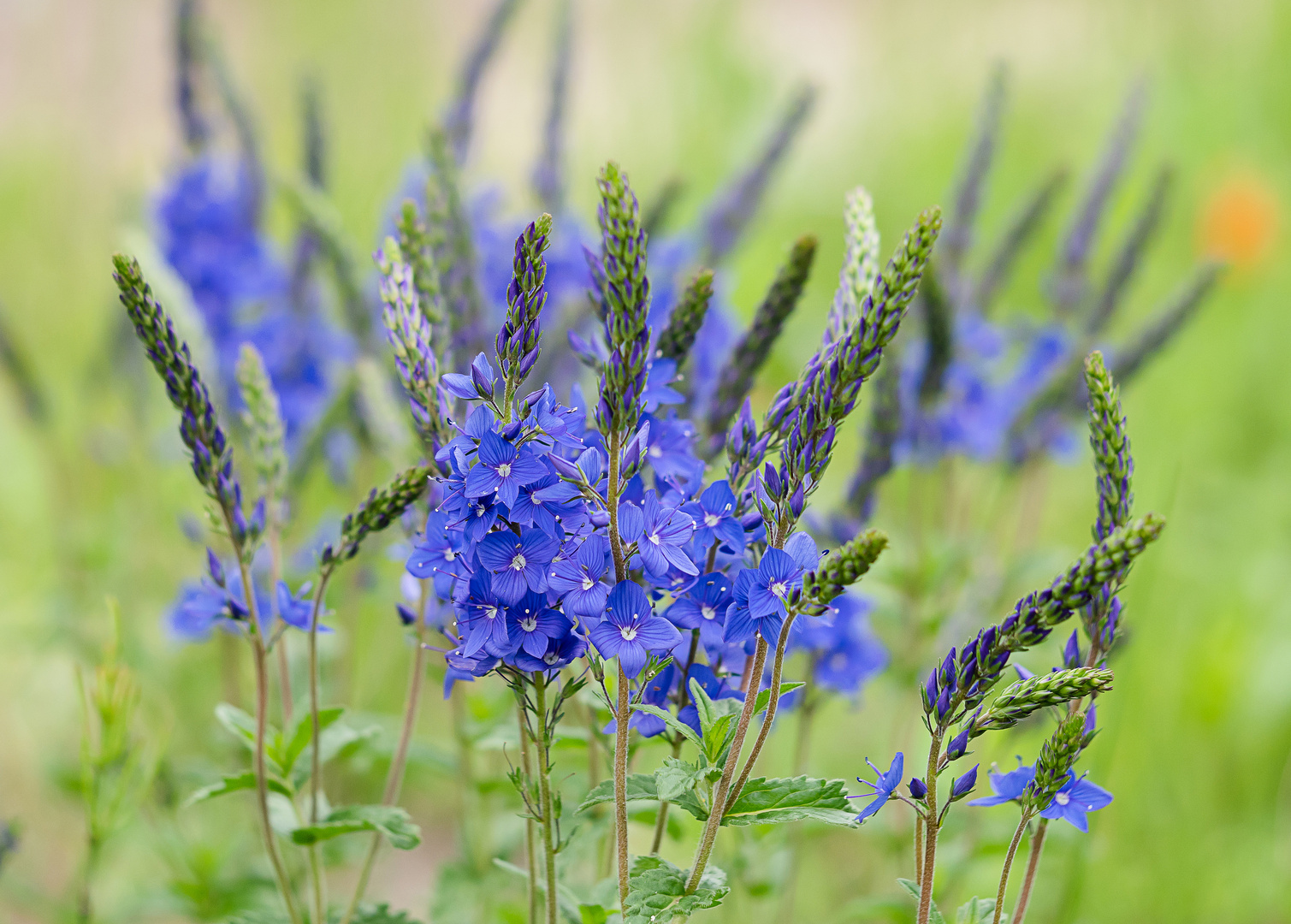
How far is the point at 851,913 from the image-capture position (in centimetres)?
307

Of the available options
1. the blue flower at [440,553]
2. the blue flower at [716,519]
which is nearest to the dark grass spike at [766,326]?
the blue flower at [716,519]

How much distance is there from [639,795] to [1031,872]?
2.45 feet

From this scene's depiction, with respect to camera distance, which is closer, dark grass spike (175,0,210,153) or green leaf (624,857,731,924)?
green leaf (624,857,731,924)

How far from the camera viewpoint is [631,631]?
1.81 m

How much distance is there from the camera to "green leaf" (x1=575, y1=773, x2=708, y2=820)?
192cm

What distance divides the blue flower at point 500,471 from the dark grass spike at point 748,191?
2559 mm

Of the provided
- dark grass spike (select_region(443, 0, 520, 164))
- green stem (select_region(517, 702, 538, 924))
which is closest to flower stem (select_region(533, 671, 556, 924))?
green stem (select_region(517, 702, 538, 924))

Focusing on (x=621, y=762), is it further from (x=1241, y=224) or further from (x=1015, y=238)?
(x=1241, y=224)

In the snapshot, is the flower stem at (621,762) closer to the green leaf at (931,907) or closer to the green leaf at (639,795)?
the green leaf at (639,795)

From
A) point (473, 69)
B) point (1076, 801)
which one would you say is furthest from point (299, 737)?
point (473, 69)

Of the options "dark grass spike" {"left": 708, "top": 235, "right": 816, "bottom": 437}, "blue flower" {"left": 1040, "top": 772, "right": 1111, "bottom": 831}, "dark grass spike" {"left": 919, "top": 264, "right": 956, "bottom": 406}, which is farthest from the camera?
"dark grass spike" {"left": 919, "top": 264, "right": 956, "bottom": 406}

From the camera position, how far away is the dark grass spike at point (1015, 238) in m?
3.93

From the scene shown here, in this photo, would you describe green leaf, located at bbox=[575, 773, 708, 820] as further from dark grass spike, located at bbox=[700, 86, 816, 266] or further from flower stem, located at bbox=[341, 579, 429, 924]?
dark grass spike, located at bbox=[700, 86, 816, 266]

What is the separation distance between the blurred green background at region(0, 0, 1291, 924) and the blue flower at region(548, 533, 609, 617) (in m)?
1.67
